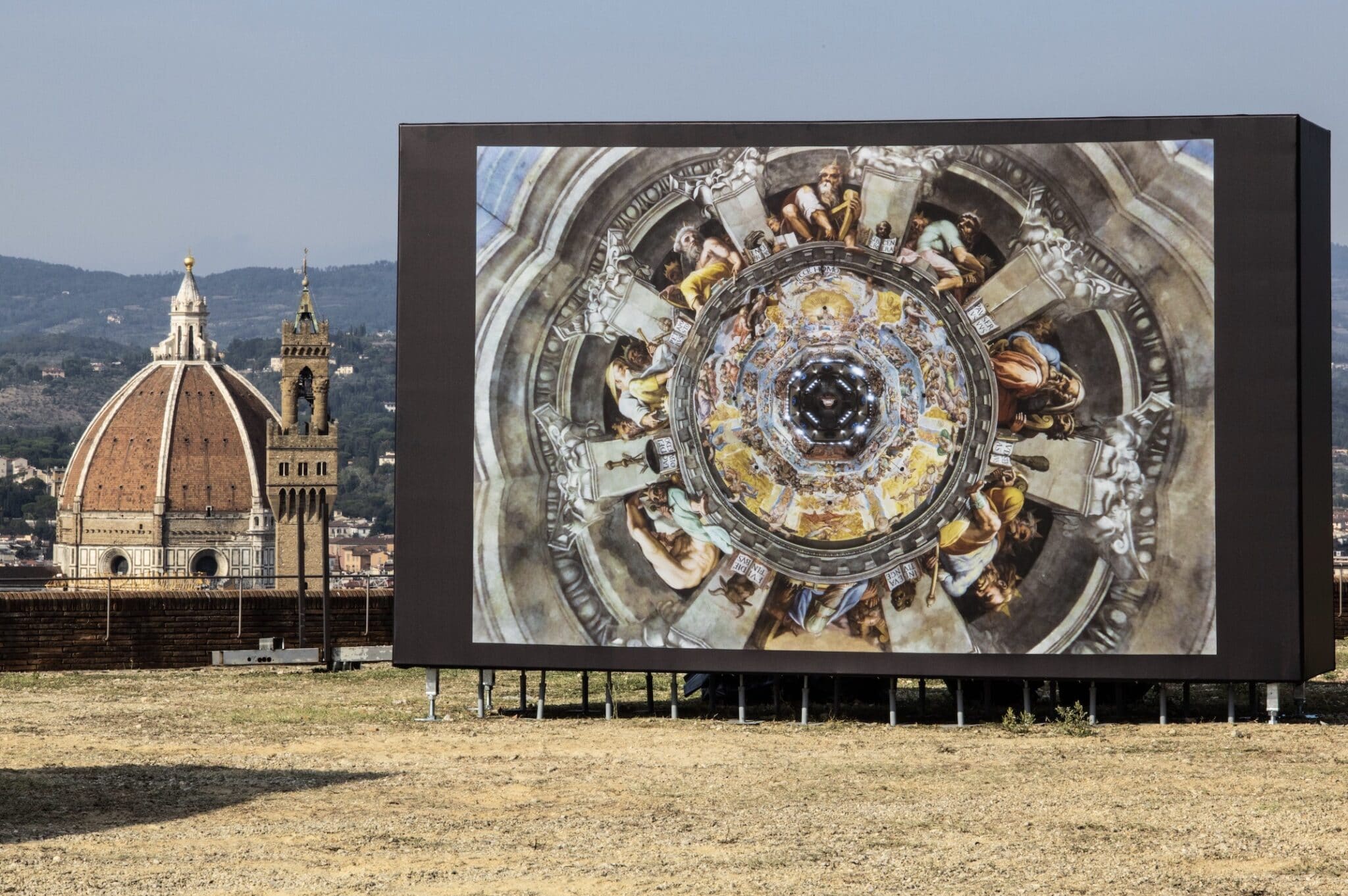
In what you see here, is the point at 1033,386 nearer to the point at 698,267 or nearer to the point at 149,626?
the point at 698,267

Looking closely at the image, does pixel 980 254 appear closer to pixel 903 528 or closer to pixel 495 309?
pixel 903 528

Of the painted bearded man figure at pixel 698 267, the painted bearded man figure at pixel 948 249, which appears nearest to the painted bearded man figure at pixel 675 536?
the painted bearded man figure at pixel 698 267

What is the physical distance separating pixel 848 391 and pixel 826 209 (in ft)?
8.90

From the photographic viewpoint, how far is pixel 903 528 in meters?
28.6

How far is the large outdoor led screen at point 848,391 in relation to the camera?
1101 inches

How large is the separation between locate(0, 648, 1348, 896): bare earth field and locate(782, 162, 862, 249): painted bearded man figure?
24.3 ft

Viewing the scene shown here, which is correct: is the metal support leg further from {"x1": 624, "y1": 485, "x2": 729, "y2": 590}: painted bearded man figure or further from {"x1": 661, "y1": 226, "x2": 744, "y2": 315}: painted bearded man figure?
{"x1": 661, "y1": 226, "x2": 744, "y2": 315}: painted bearded man figure

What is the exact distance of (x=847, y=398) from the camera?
28.9 m

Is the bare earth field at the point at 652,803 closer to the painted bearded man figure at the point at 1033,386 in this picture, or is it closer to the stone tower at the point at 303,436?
the painted bearded man figure at the point at 1033,386

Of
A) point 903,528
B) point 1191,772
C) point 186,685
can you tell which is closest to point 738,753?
point 903,528

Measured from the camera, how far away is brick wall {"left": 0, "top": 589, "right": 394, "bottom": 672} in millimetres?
40156

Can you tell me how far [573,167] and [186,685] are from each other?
1398cm

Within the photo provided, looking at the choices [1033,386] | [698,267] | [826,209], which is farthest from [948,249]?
[698,267]

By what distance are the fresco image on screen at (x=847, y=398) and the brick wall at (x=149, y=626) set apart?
11.8m
